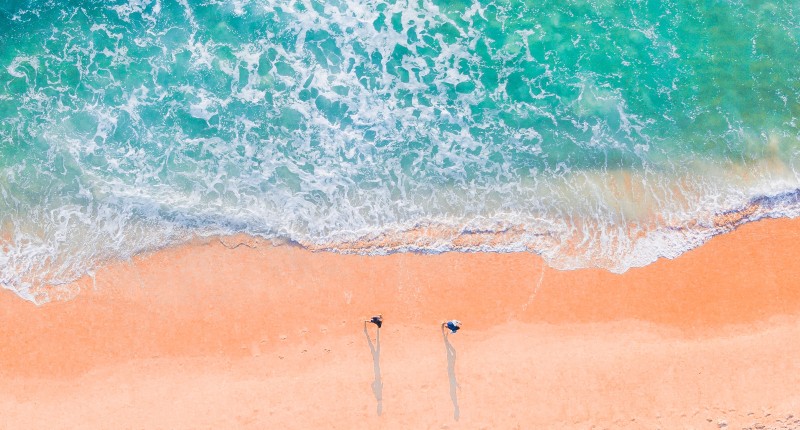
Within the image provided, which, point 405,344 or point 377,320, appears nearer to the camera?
point 377,320

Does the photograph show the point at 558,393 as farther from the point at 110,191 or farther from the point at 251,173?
the point at 110,191

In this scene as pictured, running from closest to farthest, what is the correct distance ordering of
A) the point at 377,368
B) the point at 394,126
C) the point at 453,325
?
the point at 453,325, the point at 377,368, the point at 394,126

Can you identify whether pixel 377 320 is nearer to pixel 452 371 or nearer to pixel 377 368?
pixel 377 368

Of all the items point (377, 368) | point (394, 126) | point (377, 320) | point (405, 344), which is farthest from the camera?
point (394, 126)

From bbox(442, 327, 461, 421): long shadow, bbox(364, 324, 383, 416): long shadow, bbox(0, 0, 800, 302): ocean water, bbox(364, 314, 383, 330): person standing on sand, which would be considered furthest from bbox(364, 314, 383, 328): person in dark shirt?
bbox(0, 0, 800, 302): ocean water

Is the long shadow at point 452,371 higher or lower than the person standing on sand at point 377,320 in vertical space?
lower

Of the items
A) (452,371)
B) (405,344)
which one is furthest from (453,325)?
(405,344)

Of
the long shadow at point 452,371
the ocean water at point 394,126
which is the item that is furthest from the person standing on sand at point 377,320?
the ocean water at point 394,126

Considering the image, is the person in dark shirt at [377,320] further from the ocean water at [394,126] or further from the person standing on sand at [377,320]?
the ocean water at [394,126]
